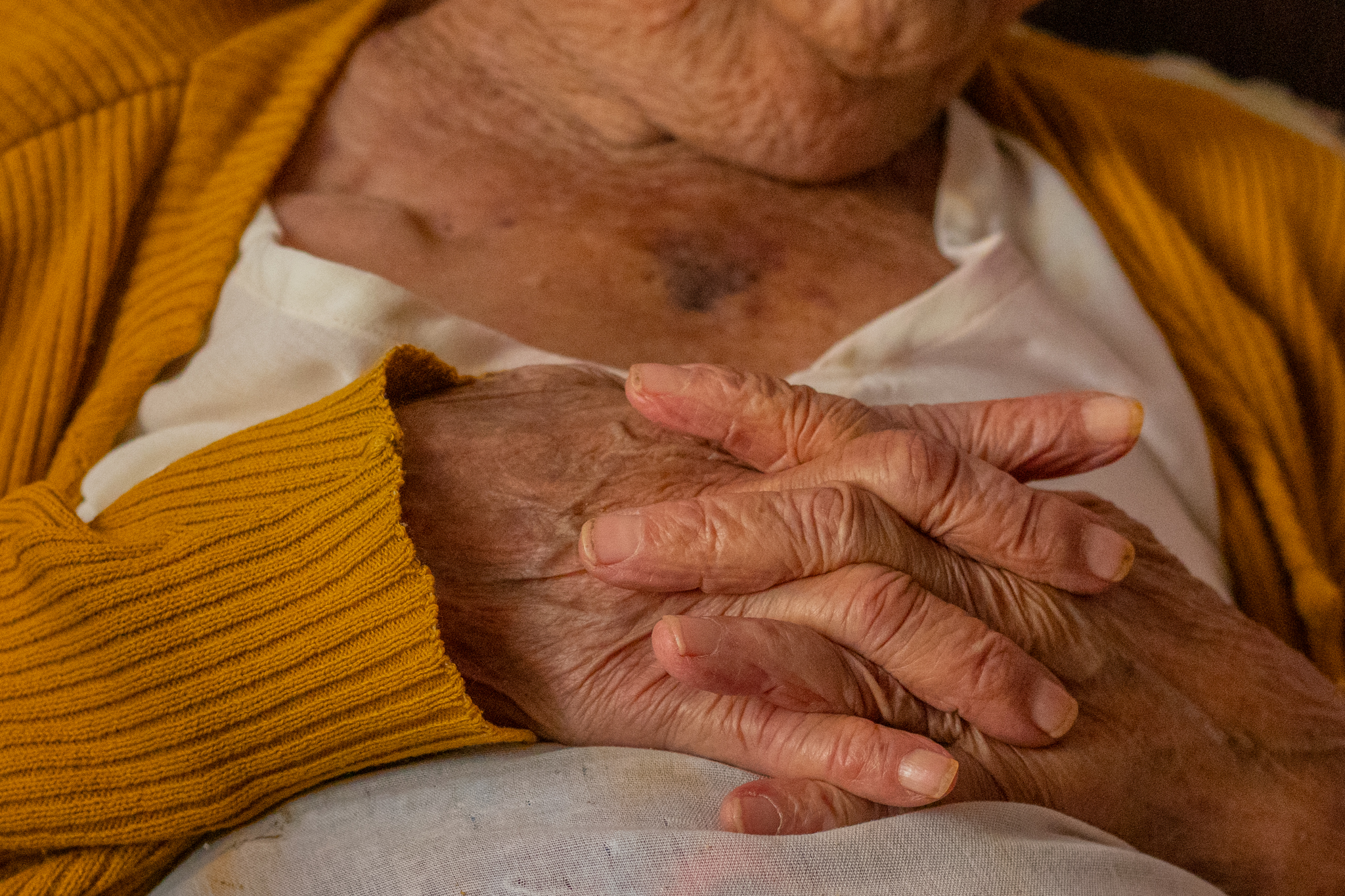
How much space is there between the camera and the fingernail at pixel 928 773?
0.60m

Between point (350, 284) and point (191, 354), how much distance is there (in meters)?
0.17

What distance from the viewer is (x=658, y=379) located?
0.71 metres

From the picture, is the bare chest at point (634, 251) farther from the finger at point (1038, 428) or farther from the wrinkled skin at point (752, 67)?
the finger at point (1038, 428)

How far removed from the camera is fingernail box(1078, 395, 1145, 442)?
75 centimetres

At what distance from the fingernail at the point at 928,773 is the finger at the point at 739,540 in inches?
4.4

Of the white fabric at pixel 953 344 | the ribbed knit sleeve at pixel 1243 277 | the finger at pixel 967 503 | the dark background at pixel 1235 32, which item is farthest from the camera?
the dark background at pixel 1235 32

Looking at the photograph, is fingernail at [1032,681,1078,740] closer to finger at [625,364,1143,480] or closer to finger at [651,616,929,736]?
finger at [651,616,929,736]

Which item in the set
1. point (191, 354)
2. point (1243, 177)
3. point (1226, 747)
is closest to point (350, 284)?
point (191, 354)

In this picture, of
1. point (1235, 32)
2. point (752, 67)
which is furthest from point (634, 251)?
point (1235, 32)

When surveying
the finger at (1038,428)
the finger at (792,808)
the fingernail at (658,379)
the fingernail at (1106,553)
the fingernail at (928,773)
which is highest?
the fingernail at (658,379)

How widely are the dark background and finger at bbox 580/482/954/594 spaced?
123 cm

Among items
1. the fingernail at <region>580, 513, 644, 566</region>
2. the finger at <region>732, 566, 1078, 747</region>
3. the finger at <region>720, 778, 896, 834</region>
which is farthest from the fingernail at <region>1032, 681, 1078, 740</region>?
the fingernail at <region>580, 513, 644, 566</region>

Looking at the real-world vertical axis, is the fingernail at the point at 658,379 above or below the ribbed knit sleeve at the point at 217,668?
above

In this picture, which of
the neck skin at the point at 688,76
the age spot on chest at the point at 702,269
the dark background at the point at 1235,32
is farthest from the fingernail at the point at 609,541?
the dark background at the point at 1235,32
